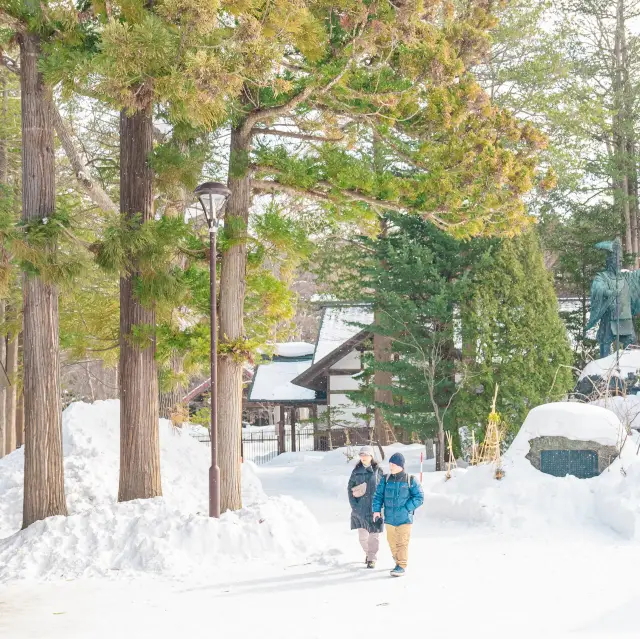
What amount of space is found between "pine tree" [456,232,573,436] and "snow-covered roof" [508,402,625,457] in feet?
17.8

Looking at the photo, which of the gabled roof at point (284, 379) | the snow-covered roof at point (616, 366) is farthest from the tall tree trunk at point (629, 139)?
the gabled roof at point (284, 379)

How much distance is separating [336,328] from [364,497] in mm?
20812

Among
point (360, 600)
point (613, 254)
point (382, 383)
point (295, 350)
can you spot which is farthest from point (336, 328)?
point (360, 600)

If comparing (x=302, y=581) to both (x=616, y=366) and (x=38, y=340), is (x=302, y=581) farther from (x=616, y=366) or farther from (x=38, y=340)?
(x=616, y=366)

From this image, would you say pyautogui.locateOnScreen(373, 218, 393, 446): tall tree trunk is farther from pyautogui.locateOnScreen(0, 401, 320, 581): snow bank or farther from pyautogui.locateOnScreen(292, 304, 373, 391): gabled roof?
pyautogui.locateOnScreen(0, 401, 320, 581): snow bank

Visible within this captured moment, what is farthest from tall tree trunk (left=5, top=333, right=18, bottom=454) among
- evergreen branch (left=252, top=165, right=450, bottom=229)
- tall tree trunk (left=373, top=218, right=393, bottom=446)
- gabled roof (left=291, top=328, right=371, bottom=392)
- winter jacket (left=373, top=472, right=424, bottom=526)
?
winter jacket (left=373, top=472, right=424, bottom=526)

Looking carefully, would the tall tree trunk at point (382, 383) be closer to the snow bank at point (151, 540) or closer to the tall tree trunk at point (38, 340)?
the snow bank at point (151, 540)

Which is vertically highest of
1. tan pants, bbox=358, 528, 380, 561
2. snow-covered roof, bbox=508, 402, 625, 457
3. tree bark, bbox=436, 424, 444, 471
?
snow-covered roof, bbox=508, 402, 625, 457

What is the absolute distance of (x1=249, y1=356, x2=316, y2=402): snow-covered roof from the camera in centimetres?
2991

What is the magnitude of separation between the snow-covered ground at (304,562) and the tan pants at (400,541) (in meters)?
0.21

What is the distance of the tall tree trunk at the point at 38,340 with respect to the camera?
11234 mm

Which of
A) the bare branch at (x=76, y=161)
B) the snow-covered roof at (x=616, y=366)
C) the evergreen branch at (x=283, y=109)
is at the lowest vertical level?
the snow-covered roof at (x=616, y=366)

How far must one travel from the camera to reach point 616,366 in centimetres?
1883

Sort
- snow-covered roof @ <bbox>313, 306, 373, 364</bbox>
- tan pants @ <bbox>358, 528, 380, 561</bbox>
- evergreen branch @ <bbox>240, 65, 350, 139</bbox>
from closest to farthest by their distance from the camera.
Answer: tan pants @ <bbox>358, 528, 380, 561</bbox>
evergreen branch @ <bbox>240, 65, 350, 139</bbox>
snow-covered roof @ <bbox>313, 306, 373, 364</bbox>
